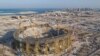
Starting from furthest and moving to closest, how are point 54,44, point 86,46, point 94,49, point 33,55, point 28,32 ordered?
point 28,32 → point 86,46 → point 94,49 → point 54,44 → point 33,55

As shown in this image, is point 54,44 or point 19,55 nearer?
point 19,55

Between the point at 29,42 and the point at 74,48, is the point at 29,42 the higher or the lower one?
the higher one

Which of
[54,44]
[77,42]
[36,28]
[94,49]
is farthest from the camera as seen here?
[36,28]

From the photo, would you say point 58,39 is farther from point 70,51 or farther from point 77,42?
point 77,42

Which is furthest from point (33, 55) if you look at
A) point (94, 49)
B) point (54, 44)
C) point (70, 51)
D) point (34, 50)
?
point (94, 49)

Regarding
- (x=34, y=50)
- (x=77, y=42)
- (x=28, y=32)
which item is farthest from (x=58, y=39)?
(x=28, y=32)

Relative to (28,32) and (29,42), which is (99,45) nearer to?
(29,42)

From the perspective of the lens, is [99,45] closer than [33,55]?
No

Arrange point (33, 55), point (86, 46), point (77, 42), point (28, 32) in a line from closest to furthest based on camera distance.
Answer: point (33, 55) < point (86, 46) < point (77, 42) < point (28, 32)

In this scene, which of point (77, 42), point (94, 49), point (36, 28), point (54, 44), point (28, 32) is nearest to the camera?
point (54, 44)
